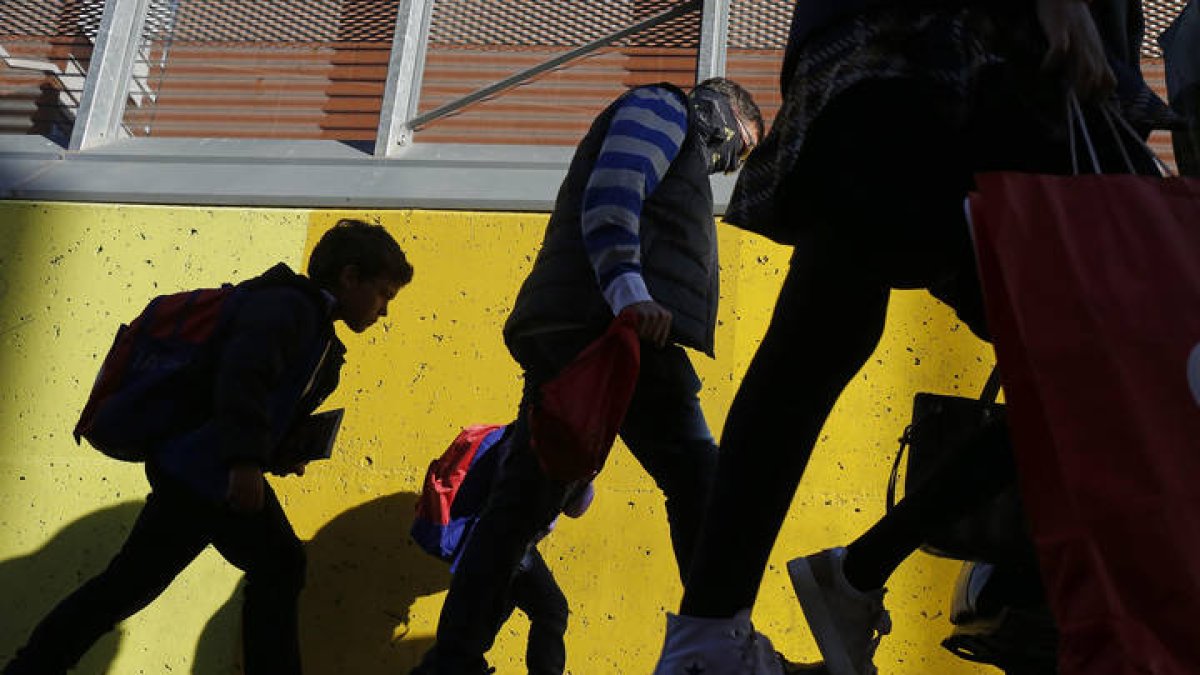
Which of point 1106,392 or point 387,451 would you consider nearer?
point 1106,392

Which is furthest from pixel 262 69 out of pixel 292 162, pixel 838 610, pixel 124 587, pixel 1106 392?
pixel 1106 392

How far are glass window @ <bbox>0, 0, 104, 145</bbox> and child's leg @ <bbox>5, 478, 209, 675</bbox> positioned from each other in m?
2.55

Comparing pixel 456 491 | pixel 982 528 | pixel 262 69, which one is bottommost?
pixel 456 491

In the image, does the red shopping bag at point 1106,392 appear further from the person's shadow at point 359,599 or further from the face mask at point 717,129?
the person's shadow at point 359,599

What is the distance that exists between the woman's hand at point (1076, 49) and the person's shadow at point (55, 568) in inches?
125

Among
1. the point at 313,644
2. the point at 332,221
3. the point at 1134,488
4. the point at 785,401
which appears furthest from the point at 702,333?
the point at 332,221

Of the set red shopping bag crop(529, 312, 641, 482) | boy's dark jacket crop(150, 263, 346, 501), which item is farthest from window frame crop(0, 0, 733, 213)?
red shopping bag crop(529, 312, 641, 482)

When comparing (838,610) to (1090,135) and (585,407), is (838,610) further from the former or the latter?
(1090,135)

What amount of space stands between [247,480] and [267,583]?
40 centimetres

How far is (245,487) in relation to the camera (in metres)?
2.82

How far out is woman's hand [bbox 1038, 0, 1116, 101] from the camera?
146 centimetres

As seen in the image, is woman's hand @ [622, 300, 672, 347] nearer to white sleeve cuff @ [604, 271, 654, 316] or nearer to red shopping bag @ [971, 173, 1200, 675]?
white sleeve cuff @ [604, 271, 654, 316]

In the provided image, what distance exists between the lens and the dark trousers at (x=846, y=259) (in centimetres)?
148

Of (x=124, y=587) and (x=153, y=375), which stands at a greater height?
(x=153, y=375)
